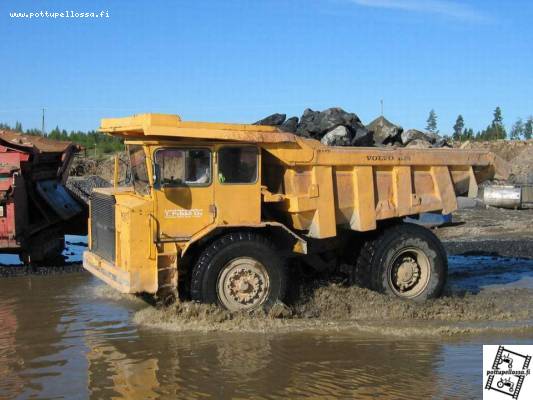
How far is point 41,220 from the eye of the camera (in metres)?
11.8

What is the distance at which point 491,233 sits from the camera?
16625mm

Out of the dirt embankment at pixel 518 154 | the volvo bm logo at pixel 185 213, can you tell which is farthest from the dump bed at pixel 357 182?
the dirt embankment at pixel 518 154

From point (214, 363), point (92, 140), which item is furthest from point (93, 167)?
point (214, 363)

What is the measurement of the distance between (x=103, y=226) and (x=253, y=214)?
1.91m

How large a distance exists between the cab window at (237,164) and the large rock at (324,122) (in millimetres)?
2381

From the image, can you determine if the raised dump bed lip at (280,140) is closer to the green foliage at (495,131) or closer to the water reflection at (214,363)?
the water reflection at (214,363)

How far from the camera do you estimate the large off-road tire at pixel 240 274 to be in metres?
7.42

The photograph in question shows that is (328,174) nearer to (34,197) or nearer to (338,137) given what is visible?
(338,137)

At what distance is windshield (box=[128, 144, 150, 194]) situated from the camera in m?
7.66

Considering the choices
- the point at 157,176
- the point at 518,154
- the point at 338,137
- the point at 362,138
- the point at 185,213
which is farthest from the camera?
the point at 518,154

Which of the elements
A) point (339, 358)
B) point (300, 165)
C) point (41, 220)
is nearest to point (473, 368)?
point (339, 358)

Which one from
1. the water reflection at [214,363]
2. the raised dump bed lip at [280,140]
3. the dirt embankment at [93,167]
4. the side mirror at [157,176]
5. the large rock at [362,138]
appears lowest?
the water reflection at [214,363]

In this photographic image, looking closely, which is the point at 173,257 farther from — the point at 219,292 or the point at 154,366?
the point at 154,366

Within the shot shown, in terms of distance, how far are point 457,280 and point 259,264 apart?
14.2 ft
